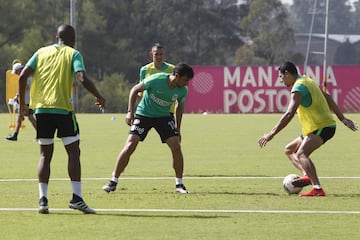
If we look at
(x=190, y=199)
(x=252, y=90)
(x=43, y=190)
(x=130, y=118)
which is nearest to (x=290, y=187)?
(x=190, y=199)

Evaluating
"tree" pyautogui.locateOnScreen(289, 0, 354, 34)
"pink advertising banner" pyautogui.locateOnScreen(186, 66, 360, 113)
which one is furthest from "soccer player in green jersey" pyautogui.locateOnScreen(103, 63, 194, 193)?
"tree" pyautogui.locateOnScreen(289, 0, 354, 34)

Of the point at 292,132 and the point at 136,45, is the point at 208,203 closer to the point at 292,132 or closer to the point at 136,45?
the point at 292,132

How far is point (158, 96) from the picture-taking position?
48.2 feet

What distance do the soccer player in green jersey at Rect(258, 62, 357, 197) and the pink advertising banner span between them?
141 feet

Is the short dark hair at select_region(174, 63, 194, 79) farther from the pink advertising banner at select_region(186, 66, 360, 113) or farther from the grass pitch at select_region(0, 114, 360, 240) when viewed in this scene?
the pink advertising banner at select_region(186, 66, 360, 113)

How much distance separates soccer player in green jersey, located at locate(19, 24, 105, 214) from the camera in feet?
40.1

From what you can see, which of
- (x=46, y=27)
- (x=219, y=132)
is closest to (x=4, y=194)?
(x=219, y=132)

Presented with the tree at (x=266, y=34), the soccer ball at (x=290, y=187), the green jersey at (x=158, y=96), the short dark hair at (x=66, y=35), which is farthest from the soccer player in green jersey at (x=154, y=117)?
the tree at (x=266, y=34)

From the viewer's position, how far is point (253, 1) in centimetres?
9638

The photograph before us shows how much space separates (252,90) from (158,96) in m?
43.8

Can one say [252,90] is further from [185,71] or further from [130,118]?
[185,71]

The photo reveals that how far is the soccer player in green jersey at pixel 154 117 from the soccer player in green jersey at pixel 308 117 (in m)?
1.43

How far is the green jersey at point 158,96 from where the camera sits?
1457 centimetres

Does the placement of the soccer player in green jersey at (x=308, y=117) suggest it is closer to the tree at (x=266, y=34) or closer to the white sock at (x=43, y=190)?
the white sock at (x=43, y=190)
